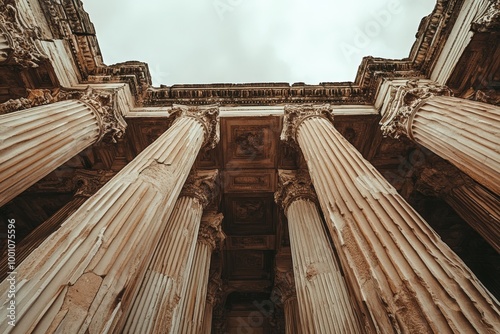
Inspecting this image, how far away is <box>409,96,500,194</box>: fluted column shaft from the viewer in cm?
460

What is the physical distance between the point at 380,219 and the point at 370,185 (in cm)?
87

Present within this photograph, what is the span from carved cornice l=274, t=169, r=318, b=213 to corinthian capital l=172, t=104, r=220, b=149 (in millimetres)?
2799

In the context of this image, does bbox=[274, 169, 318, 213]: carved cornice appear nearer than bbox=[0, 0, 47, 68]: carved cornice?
No

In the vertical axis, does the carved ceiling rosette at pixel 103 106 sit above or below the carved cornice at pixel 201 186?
above

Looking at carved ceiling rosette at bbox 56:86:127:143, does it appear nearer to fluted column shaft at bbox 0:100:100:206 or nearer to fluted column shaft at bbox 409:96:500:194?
fluted column shaft at bbox 0:100:100:206

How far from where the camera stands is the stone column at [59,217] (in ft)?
24.3

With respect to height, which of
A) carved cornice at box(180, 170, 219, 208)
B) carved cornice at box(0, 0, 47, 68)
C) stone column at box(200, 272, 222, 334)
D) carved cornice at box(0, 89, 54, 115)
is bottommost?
stone column at box(200, 272, 222, 334)

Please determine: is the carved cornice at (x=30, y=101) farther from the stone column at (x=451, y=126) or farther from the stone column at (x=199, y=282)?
the stone column at (x=451, y=126)

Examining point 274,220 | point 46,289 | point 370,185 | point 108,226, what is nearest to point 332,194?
point 370,185

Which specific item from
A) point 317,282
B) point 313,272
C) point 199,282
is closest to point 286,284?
point 199,282

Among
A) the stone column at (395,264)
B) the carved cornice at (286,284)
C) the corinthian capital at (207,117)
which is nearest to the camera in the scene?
the stone column at (395,264)

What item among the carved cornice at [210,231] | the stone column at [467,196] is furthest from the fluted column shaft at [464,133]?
the carved cornice at [210,231]

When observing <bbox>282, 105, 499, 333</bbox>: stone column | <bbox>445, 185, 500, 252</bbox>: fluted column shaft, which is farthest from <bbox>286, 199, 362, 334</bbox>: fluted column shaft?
<bbox>445, 185, 500, 252</bbox>: fluted column shaft

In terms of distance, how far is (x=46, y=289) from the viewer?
262 centimetres
